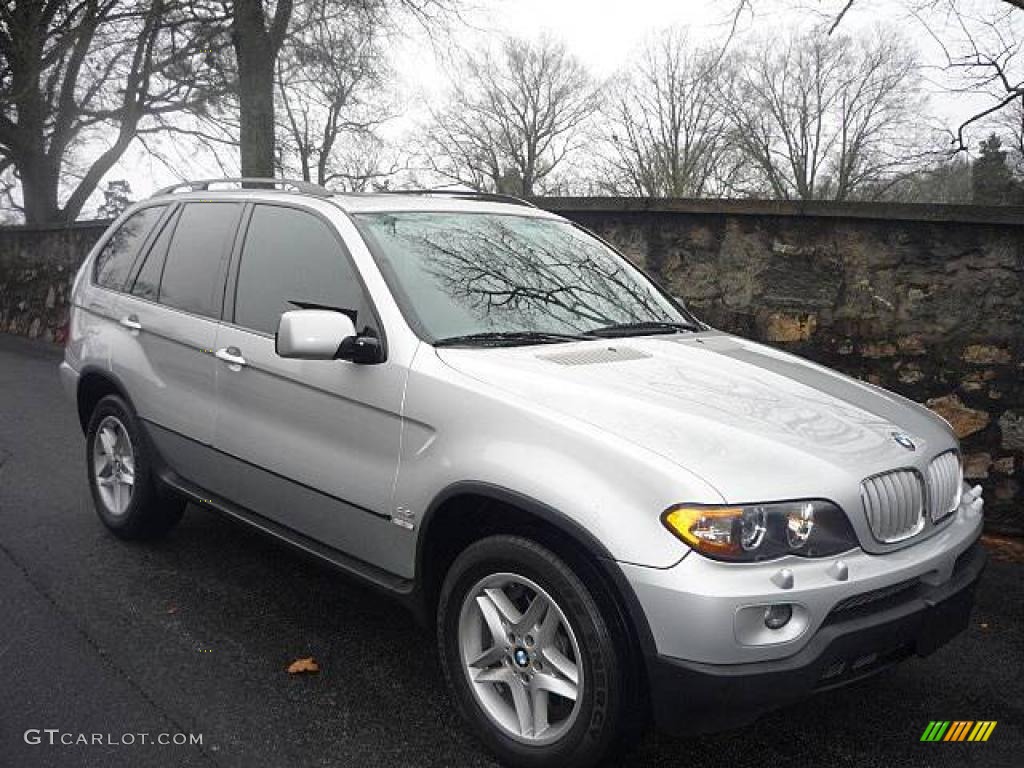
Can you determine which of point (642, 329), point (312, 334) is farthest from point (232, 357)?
point (642, 329)

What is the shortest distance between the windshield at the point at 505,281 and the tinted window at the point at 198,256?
89 centimetres

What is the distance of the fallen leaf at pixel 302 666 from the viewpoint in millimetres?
3342

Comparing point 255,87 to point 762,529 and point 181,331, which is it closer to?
→ point 181,331

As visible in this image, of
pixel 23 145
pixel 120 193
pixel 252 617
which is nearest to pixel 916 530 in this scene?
pixel 252 617

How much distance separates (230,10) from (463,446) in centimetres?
1162

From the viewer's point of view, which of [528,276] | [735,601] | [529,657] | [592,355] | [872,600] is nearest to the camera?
[735,601]

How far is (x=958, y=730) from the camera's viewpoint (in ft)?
10.0

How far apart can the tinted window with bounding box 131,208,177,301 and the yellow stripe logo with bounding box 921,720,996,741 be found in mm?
3803

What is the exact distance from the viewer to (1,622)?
3676 mm

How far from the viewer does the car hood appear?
247 cm

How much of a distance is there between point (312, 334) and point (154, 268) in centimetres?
192

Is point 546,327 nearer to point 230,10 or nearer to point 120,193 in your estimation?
point 230,10

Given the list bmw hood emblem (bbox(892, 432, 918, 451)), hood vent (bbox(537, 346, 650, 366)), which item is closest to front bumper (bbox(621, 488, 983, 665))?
bmw hood emblem (bbox(892, 432, 918, 451))

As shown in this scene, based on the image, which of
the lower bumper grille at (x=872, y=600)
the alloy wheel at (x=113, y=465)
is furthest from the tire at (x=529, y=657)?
the alloy wheel at (x=113, y=465)
